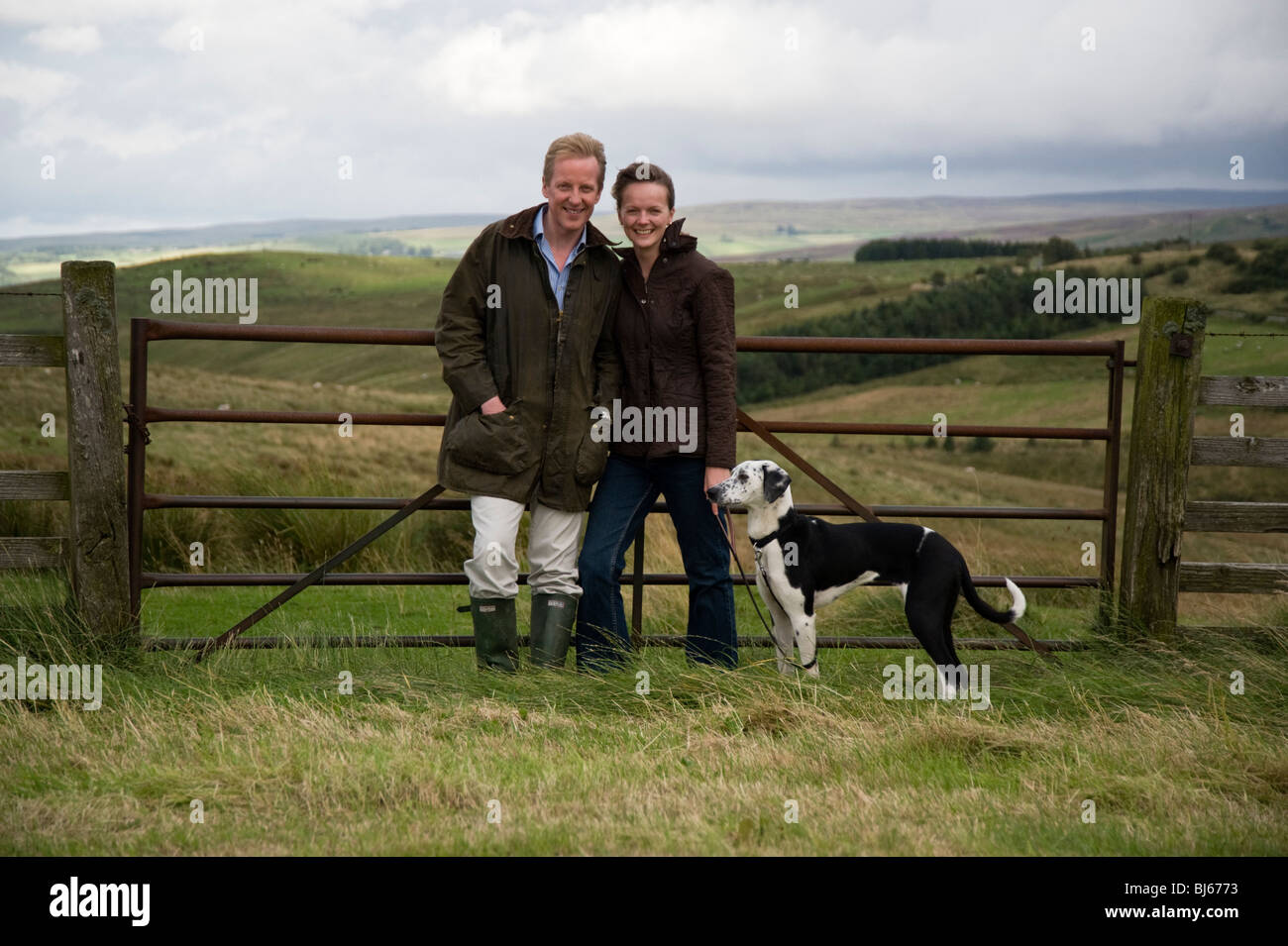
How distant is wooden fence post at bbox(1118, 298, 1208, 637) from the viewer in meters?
5.88

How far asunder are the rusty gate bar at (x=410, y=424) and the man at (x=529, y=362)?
533mm

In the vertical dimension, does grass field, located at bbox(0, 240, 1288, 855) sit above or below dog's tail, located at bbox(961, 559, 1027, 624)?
below

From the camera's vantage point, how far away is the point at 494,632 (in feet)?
17.1

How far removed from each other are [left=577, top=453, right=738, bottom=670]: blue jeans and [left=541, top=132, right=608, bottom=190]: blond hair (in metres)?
1.22

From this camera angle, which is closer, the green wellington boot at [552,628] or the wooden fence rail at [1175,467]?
the green wellington boot at [552,628]

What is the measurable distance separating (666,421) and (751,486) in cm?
45

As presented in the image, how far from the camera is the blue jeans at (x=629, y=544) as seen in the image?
5199 millimetres

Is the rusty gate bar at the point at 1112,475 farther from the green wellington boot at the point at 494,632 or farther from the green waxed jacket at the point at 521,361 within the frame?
the green wellington boot at the point at 494,632

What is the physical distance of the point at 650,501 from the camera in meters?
5.38

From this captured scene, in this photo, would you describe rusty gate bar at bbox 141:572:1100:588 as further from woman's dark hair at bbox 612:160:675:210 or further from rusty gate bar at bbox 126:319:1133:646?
woman's dark hair at bbox 612:160:675:210

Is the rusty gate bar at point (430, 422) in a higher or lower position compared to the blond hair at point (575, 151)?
lower

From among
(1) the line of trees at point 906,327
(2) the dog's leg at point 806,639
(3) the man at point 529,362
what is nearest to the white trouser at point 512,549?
(3) the man at point 529,362

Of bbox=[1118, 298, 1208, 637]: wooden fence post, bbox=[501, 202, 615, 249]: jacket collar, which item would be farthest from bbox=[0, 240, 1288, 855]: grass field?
bbox=[501, 202, 615, 249]: jacket collar

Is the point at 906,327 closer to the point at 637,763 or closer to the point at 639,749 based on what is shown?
the point at 639,749
